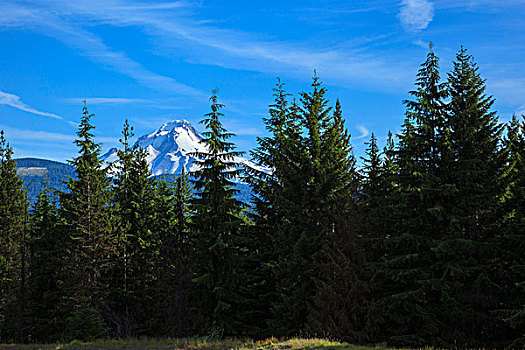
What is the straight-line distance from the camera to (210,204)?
28.7 meters

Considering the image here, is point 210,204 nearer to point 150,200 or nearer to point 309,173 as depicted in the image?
point 309,173

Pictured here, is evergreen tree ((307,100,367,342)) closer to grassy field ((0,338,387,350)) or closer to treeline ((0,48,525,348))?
treeline ((0,48,525,348))

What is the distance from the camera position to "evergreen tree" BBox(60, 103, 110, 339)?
98.4 feet

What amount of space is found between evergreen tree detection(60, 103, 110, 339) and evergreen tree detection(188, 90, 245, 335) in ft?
22.9

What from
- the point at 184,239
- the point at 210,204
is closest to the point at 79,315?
the point at 184,239

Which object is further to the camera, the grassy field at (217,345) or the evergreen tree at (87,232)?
the evergreen tree at (87,232)

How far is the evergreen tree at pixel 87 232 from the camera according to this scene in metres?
30.0

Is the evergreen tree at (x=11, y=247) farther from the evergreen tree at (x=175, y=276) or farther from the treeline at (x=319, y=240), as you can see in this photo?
the evergreen tree at (x=175, y=276)

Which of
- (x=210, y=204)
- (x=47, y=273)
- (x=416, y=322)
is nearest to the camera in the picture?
(x=416, y=322)

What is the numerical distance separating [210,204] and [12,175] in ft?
76.7

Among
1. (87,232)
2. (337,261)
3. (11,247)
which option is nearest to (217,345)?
(337,261)

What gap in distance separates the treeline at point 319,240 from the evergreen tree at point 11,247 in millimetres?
223

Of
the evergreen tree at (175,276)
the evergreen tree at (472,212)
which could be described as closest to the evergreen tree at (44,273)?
the evergreen tree at (175,276)

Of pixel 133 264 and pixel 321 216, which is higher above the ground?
pixel 321 216
